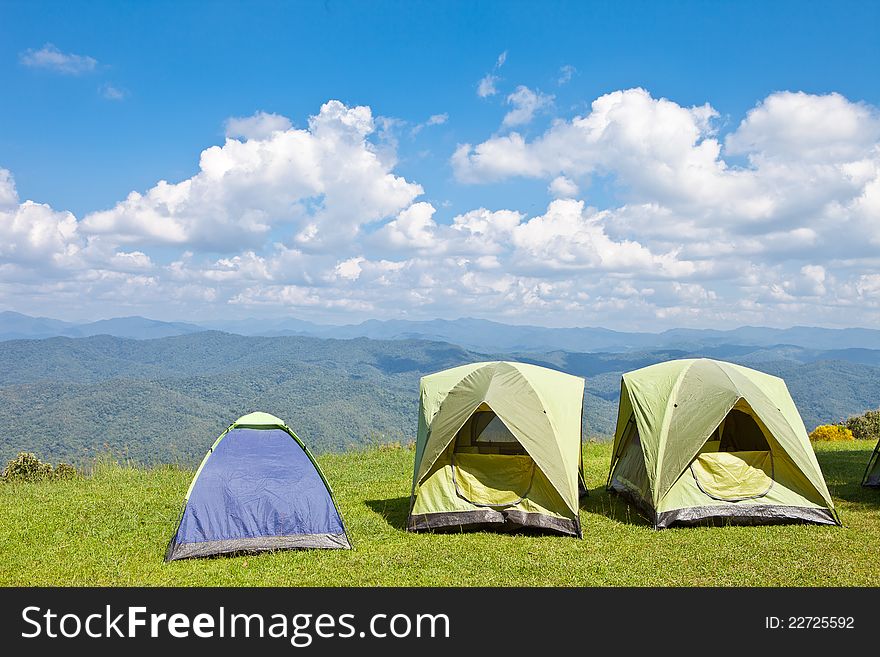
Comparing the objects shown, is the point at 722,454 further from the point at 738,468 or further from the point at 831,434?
the point at 831,434

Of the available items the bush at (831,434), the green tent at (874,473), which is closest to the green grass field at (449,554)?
the green tent at (874,473)

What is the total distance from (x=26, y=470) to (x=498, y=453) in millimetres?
12734

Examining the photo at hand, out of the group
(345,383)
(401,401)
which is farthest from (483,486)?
(345,383)

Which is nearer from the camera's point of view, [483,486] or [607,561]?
[607,561]

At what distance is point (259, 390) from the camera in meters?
160

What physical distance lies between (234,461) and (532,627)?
5.21m

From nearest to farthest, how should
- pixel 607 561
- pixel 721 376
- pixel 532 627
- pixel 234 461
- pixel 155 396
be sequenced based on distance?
1. pixel 532 627
2. pixel 607 561
3. pixel 234 461
4. pixel 721 376
5. pixel 155 396

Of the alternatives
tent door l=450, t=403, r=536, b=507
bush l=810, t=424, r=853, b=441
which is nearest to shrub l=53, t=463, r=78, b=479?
tent door l=450, t=403, r=536, b=507

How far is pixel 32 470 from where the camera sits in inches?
633

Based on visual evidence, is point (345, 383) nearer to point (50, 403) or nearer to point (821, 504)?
point (50, 403)

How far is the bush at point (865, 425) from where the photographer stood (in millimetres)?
22734

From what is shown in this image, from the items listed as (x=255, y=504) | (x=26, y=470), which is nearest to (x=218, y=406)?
(x=26, y=470)

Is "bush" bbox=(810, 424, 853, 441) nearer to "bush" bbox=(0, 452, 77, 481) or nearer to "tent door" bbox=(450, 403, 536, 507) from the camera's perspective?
"tent door" bbox=(450, 403, 536, 507)

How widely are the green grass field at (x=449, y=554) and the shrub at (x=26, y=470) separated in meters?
3.79
